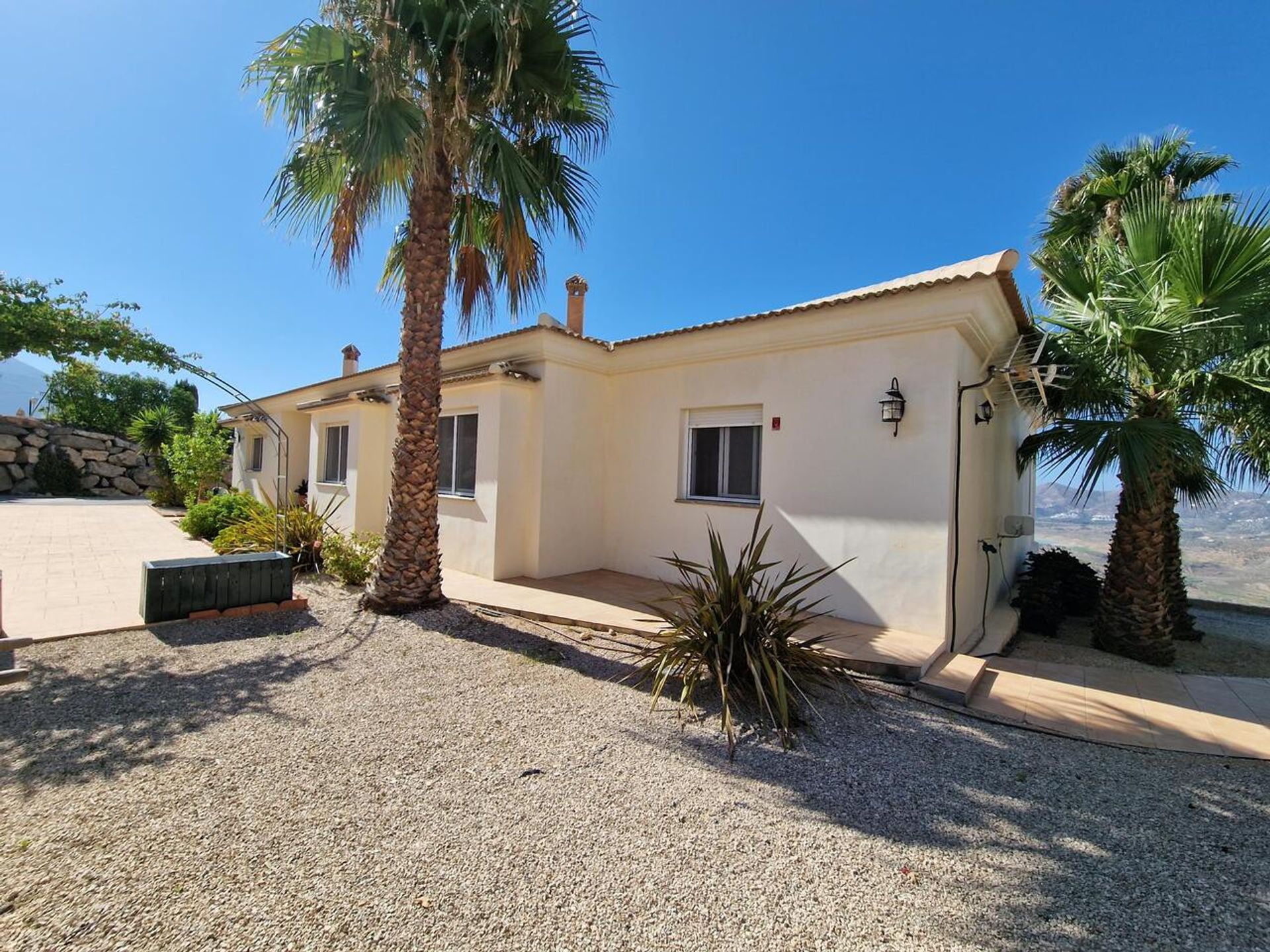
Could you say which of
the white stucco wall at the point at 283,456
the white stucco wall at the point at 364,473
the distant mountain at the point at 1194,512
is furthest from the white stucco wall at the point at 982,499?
the white stucco wall at the point at 283,456

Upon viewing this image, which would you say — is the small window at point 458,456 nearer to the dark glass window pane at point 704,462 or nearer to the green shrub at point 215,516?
the dark glass window pane at point 704,462

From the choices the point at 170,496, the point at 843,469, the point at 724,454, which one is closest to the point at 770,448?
the point at 724,454

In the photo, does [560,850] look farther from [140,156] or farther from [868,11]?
[140,156]

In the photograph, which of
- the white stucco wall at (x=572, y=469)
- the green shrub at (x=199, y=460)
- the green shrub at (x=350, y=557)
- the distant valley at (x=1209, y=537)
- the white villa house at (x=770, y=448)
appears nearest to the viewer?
the white villa house at (x=770, y=448)

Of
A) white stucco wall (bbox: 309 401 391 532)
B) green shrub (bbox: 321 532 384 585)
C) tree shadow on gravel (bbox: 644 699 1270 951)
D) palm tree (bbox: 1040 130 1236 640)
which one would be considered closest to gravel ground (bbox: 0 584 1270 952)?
tree shadow on gravel (bbox: 644 699 1270 951)

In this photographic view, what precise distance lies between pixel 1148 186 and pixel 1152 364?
469 centimetres

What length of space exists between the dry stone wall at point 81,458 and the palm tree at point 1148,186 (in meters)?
36.7

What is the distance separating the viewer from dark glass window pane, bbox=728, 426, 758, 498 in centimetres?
917

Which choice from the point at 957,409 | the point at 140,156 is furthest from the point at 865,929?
the point at 140,156

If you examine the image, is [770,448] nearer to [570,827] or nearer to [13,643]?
[570,827]

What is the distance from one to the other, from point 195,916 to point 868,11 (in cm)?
1413

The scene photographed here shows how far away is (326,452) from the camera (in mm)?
15906

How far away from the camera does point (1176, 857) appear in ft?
10.7

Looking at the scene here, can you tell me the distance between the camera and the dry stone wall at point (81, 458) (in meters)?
26.2
